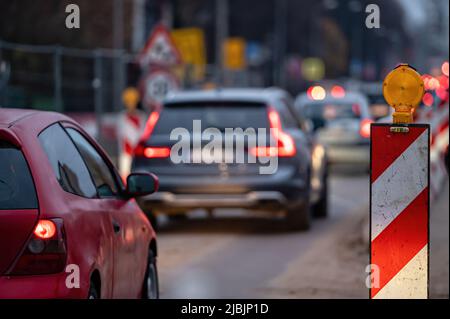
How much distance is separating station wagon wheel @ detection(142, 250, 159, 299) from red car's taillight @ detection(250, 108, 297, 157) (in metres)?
6.46

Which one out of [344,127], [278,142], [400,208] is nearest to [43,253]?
[400,208]

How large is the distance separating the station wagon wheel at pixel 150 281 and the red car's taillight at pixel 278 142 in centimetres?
646

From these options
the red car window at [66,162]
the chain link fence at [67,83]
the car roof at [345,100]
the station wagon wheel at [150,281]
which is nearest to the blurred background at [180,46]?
the chain link fence at [67,83]

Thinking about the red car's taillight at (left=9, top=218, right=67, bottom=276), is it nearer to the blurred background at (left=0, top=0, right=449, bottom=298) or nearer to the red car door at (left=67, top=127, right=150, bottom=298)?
the red car door at (left=67, top=127, right=150, bottom=298)

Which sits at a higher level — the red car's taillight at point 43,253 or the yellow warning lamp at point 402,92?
the yellow warning lamp at point 402,92

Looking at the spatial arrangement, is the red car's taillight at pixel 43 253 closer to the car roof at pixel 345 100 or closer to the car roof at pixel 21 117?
the car roof at pixel 21 117

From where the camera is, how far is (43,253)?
6.59 m

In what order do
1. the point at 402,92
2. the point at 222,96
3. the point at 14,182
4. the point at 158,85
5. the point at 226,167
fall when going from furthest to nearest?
1. the point at 158,85
2. the point at 222,96
3. the point at 226,167
4. the point at 402,92
5. the point at 14,182

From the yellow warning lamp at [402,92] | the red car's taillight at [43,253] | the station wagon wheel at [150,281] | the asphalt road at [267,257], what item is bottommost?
the asphalt road at [267,257]

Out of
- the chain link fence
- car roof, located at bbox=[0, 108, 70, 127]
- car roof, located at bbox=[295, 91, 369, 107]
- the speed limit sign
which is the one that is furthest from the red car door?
car roof, located at bbox=[295, 91, 369, 107]

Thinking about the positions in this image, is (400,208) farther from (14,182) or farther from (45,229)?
(14,182)

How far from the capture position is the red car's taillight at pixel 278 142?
15633 millimetres

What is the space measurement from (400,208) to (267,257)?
692cm
